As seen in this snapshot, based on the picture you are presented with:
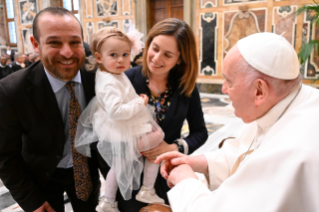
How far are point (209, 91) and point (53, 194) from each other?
26.9 feet

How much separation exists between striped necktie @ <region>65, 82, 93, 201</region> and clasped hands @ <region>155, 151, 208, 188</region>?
56 cm

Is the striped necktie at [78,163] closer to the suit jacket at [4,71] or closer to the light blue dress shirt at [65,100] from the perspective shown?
the light blue dress shirt at [65,100]

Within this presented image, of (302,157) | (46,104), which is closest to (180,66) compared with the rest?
(46,104)

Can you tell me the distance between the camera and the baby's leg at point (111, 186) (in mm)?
1818

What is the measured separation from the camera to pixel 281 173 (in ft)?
3.32

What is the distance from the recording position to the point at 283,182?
99 cm

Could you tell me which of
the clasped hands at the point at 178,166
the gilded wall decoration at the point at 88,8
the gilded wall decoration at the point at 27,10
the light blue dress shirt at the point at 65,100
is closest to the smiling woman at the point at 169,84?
the clasped hands at the point at 178,166

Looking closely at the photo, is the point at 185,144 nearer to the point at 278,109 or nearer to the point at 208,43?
the point at 278,109

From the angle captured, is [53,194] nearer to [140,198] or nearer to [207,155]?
[140,198]

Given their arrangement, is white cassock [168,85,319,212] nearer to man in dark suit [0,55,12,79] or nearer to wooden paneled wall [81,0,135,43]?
wooden paneled wall [81,0,135,43]

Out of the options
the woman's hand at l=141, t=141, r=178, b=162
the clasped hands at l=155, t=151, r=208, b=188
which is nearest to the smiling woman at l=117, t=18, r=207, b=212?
the woman's hand at l=141, t=141, r=178, b=162

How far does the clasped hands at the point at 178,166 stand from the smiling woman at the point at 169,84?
0.21 meters

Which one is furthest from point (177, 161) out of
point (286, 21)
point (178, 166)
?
point (286, 21)

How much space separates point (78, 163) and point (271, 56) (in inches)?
54.6
